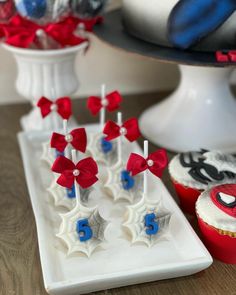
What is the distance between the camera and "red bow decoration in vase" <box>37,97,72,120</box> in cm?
65

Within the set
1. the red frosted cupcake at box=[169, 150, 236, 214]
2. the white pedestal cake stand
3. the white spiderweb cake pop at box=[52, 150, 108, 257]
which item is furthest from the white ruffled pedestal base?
the white spiderweb cake pop at box=[52, 150, 108, 257]

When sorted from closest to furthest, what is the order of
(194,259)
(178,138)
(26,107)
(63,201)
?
1. (194,259)
2. (63,201)
3. (178,138)
4. (26,107)

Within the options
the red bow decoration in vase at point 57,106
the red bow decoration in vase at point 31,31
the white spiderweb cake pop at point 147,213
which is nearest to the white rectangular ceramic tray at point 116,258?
the white spiderweb cake pop at point 147,213

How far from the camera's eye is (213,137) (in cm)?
70

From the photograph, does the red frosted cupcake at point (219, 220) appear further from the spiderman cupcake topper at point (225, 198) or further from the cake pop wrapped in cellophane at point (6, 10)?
the cake pop wrapped in cellophane at point (6, 10)

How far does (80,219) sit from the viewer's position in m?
0.52

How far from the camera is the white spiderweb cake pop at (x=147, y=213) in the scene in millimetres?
520

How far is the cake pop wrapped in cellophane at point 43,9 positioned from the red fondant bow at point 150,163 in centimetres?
27

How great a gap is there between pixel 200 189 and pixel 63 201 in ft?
0.56

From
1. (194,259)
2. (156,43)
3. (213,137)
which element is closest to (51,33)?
(156,43)

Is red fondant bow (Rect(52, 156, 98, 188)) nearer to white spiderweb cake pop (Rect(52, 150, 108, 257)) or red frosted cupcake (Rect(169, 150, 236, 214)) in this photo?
white spiderweb cake pop (Rect(52, 150, 108, 257))

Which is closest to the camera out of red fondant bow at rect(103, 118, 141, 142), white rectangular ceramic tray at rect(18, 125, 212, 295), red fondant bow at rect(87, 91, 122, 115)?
white rectangular ceramic tray at rect(18, 125, 212, 295)

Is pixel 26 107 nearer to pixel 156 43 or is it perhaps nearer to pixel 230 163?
pixel 156 43

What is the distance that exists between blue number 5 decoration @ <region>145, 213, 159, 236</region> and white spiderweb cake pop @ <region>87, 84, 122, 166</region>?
175mm
